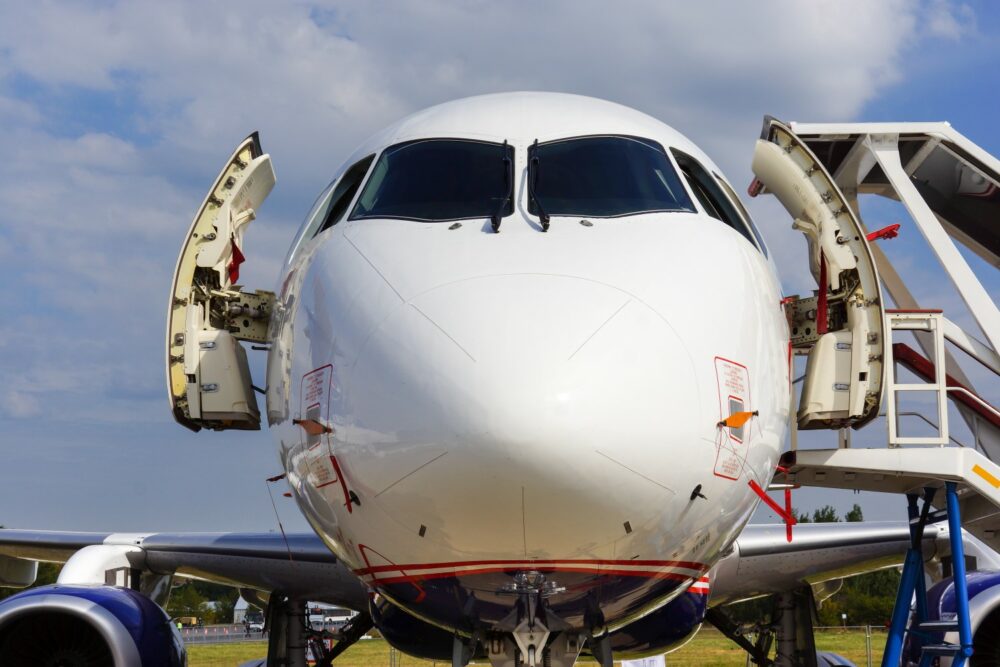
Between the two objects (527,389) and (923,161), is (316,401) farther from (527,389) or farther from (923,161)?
(923,161)

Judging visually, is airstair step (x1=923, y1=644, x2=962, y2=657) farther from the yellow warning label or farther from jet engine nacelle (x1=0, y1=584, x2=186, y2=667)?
jet engine nacelle (x1=0, y1=584, x2=186, y2=667)

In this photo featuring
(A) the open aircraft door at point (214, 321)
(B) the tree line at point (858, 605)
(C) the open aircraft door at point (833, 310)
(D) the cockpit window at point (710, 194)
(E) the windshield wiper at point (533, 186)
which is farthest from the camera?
(B) the tree line at point (858, 605)

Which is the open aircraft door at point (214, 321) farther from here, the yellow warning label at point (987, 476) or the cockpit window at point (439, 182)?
the yellow warning label at point (987, 476)

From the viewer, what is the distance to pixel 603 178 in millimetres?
6559

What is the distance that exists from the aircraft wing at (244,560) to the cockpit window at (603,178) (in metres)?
5.00

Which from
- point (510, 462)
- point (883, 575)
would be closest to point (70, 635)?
point (510, 462)

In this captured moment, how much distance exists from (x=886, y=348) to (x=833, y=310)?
44cm

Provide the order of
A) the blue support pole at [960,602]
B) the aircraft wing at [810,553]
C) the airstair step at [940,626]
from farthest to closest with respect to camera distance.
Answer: the aircraft wing at [810,553], the airstair step at [940,626], the blue support pole at [960,602]

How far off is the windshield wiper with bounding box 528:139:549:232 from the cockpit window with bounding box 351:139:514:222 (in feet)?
0.38

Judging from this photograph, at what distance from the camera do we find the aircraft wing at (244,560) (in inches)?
416

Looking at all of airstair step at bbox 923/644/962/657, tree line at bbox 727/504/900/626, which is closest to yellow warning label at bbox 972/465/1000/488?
airstair step at bbox 923/644/962/657

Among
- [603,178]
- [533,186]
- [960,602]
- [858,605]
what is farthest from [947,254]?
[858,605]

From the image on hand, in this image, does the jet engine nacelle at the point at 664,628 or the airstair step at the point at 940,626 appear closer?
the airstair step at the point at 940,626

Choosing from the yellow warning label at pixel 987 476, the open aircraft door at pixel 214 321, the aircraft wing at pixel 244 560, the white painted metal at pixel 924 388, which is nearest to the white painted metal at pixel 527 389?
the open aircraft door at pixel 214 321
